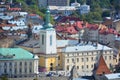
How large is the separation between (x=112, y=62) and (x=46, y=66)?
5.07m

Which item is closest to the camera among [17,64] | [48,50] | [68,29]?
[17,64]

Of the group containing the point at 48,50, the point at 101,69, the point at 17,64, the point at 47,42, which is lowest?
the point at 17,64

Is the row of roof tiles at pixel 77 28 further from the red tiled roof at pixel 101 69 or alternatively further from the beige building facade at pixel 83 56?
the red tiled roof at pixel 101 69

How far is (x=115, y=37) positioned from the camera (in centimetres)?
5456

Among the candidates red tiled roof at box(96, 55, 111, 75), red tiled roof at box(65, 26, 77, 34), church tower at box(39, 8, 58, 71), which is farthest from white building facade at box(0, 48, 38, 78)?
red tiled roof at box(65, 26, 77, 34)

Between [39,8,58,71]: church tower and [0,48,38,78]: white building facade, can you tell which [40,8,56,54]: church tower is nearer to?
[39,8,58,71]: church tower

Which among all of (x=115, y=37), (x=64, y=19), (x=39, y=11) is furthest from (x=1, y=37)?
(x=39, y=11)

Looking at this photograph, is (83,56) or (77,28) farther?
(77,28)

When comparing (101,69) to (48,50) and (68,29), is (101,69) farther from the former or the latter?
(68,29)

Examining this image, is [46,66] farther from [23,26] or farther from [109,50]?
[23,26]

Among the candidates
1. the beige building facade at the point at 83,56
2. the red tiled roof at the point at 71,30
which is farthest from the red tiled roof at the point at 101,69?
the red tiled roof at the point at 71,30

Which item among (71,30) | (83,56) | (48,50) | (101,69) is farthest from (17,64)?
(71,30)

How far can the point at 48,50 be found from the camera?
44.6m

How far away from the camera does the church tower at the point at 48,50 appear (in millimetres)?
44156
